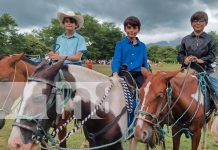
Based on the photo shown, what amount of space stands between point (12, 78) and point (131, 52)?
7.12 feet

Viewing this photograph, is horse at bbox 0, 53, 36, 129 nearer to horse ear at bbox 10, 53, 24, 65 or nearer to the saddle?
horse ear at bbox 10, 53, 24, 65

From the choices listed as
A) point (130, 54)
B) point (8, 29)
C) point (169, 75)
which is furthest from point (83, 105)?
point (8, 29)

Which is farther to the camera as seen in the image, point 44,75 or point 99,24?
point 99,24

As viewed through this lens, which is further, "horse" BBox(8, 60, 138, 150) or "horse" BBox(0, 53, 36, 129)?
"horse" BBox(0, 53, 36, 129)

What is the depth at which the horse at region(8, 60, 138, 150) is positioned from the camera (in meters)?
3.32

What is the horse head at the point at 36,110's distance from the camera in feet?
10.7

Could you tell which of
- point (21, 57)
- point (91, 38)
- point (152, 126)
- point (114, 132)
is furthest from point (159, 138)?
point (91, 38)

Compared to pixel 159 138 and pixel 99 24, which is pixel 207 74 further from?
pixel 99 24

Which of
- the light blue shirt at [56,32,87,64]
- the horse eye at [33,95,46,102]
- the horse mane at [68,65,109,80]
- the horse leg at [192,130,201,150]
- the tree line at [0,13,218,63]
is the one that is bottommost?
the horse leg at [192,130,201,150]

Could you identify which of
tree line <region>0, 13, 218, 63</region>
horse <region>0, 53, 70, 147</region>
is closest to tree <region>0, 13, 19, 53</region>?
tree line <region>0, 13, 218, 63</region>

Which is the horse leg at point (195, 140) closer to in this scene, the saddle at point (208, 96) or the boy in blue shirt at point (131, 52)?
the saddle at point (208, 96)

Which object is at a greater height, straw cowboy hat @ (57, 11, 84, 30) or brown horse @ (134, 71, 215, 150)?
straw cowboy hat @ (57, 11, 84, 30)

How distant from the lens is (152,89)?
432 cm

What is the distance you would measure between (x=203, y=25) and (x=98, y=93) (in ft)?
10.5
